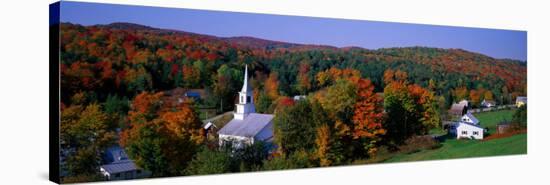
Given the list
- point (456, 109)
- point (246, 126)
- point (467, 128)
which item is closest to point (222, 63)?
point (246, 126)

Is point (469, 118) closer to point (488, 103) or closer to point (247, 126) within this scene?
point (488, 103)

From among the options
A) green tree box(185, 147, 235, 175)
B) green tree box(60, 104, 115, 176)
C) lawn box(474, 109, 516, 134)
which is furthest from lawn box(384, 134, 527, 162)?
green tree box(60, 104, 115, 176)

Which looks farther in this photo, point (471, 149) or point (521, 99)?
point (521, 99)

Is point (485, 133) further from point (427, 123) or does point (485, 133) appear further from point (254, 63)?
point (254, 63)

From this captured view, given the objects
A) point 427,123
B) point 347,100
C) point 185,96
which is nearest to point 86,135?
point 185,96

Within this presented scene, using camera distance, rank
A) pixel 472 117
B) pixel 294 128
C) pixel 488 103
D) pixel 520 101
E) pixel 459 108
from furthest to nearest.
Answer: pixel 520 101 → pixel 488 103 → pixel 472 117 → pixel 459 108 → pixel 294 128
